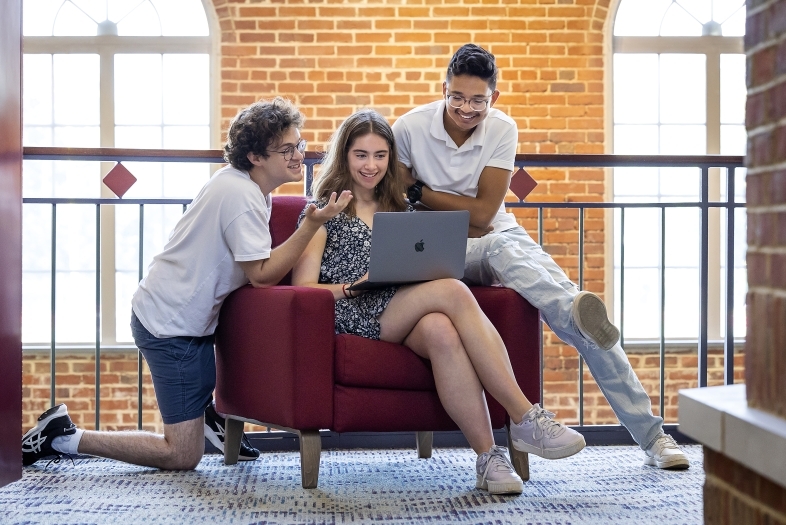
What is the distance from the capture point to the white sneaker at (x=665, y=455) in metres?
2.29

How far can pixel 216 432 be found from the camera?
2.50m

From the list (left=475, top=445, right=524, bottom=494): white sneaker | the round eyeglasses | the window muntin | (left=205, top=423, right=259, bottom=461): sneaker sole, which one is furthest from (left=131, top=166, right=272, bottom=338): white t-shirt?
the window muntin

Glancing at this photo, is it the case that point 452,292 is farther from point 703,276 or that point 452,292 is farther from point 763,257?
point 703,276

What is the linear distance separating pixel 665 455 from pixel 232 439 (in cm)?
122

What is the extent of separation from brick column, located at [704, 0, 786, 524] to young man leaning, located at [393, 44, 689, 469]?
2.70ft

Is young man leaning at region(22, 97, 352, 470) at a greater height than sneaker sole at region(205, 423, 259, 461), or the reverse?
young man leaning at region(22, 97, 352, 470)

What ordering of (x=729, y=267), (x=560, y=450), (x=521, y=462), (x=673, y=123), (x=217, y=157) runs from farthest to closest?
1. (x=673, y=123)
2. (x=729, y=267)
3. (x=217, y=157)
4. (x=521, y=462)
5. (x=560, y=450)

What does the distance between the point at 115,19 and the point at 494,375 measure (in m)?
3.54

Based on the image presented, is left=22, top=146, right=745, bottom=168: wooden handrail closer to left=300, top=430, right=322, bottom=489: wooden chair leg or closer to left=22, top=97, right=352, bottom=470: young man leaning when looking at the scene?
left=22, top=97, right=352, bottom=470: young man leaning

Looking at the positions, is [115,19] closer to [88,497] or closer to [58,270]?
[58,270]

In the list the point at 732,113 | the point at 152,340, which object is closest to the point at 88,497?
the point at 152,340

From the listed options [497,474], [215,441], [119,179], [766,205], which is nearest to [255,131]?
[119,179]

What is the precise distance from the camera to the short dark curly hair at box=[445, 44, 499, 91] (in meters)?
2.31

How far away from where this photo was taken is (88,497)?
78.9 inches
